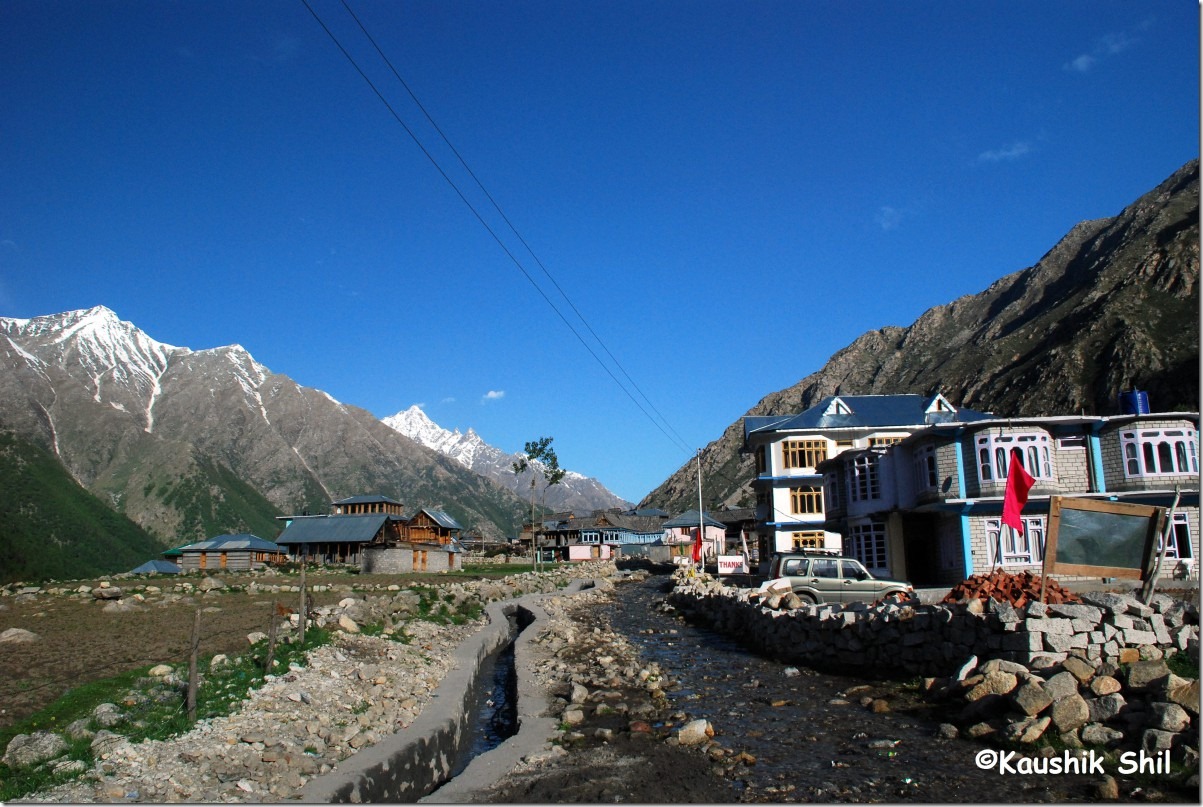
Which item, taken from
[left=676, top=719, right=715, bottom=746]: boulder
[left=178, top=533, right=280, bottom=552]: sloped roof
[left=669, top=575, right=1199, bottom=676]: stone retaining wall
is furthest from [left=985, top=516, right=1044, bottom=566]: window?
[left=178, top=533, right=280, bottom=552]: sloped roof

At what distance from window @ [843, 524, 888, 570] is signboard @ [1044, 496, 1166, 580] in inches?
988

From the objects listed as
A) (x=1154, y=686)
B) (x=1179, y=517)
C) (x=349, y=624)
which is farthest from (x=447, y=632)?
(x=1179, y=517)

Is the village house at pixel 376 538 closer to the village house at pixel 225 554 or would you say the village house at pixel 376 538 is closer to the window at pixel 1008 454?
the village house at pixel 225 554

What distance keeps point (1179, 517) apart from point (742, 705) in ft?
93.9

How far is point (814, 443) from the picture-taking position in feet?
178

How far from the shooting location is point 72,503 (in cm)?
11956

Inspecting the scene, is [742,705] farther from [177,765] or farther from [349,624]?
[349,624]

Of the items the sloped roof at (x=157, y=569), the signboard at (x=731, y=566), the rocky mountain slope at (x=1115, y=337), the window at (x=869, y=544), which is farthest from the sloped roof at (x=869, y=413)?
the sloped roof at (x=157, y=569)

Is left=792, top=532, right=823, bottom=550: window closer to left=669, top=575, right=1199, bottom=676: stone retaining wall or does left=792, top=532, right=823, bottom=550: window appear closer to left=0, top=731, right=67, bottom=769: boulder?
left=669, top=575, right=1199, bottom=676: stone retaining wall

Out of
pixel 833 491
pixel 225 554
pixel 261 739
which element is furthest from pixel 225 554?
pixel 261 739

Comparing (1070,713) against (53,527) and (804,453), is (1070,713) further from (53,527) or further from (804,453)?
(53,527)

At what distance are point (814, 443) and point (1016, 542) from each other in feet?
69.1

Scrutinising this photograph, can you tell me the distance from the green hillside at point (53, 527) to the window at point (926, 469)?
9144 cm

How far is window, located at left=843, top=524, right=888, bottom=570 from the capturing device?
4078 cm
